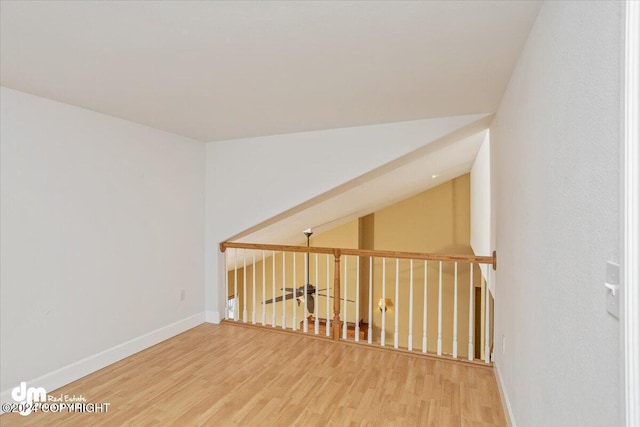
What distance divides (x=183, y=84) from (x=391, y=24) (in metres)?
1.36

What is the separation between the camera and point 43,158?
2512 mm

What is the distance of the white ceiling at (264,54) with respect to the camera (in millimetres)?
1402

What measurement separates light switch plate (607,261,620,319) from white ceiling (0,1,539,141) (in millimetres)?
1095

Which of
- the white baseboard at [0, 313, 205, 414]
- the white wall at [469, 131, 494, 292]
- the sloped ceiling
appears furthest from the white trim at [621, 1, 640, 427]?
the white baseboard at [0, 313, 205, 414]

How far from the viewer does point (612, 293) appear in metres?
0.79

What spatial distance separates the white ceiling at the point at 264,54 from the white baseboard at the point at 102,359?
2.03 metres

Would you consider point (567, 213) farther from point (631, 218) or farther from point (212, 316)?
point (212, 316)

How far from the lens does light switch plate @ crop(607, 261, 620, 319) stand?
766 millimetres

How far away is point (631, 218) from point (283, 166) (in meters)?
3.21

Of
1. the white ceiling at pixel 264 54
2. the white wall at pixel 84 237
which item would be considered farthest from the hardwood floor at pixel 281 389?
the white ceiling at pixel 264 54

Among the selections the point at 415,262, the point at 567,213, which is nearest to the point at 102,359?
the point at 567,213

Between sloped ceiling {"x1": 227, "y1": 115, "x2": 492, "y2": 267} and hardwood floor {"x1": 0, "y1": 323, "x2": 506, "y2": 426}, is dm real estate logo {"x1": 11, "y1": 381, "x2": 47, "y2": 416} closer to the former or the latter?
hardwood floor {"x1": 0, "y1": 323, "x2": 506, "y2": 426}

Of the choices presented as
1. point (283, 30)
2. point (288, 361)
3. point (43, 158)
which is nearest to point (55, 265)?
point (43, 158)

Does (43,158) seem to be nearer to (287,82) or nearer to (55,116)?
(55,116)
